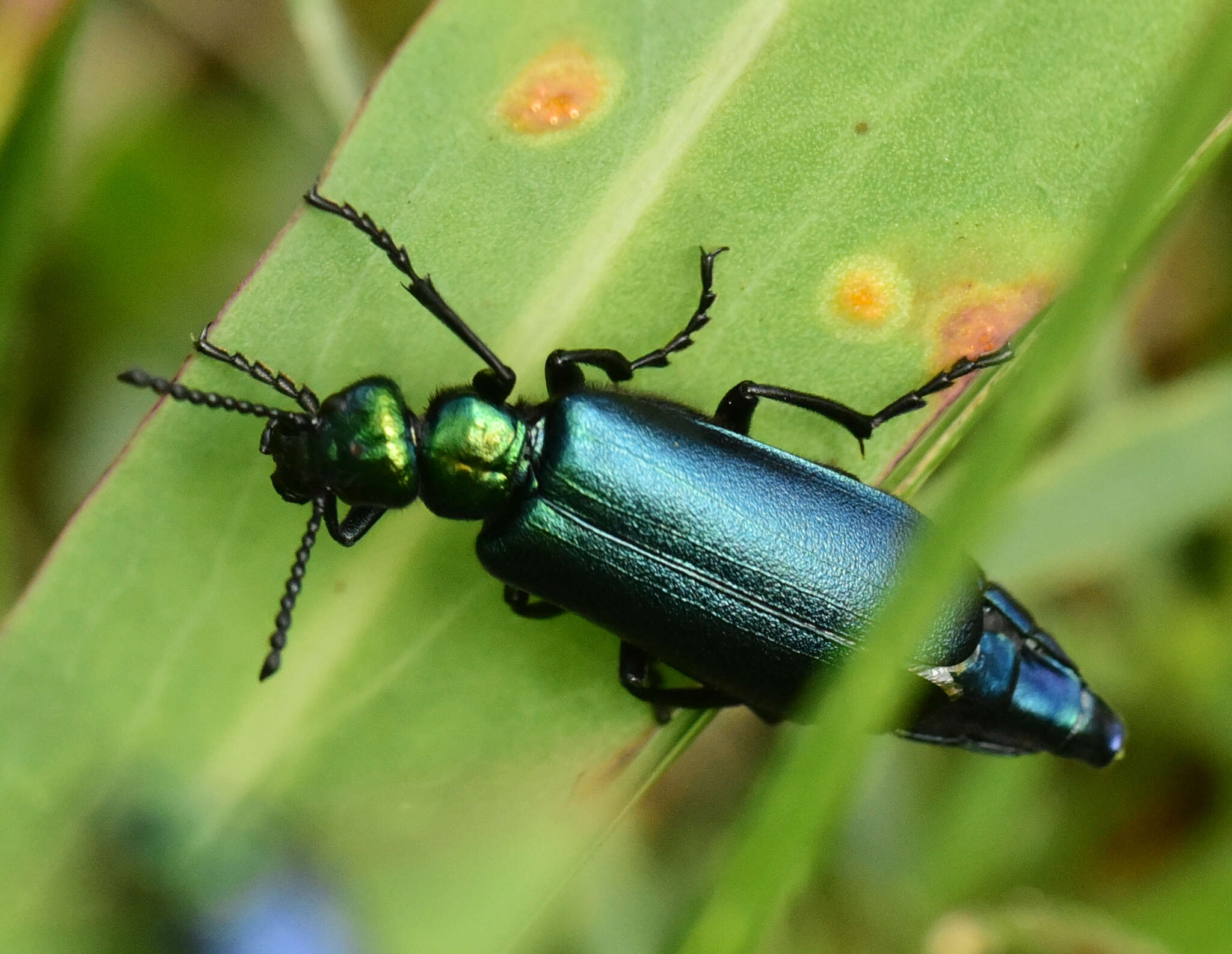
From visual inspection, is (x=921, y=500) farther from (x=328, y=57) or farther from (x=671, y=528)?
(x=328, y=57)

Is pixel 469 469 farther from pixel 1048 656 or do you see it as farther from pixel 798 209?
pixel 1048 656

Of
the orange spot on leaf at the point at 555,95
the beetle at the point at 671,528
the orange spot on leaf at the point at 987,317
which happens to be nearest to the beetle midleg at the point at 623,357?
the beetle at the point at 671,528

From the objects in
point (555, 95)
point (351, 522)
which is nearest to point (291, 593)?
point (351, 522)

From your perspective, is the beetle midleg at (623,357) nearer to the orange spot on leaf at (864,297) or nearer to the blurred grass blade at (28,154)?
the orange spot on leaf at (864,297)

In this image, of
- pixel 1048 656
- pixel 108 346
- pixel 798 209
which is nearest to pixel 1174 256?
pixel 1048 656

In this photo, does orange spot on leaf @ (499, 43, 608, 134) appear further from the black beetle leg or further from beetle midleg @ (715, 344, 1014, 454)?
the black beetle leg

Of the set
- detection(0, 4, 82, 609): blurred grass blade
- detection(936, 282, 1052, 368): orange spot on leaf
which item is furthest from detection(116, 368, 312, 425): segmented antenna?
detection(936, 282, 1052, 368): orange spot on leaf
